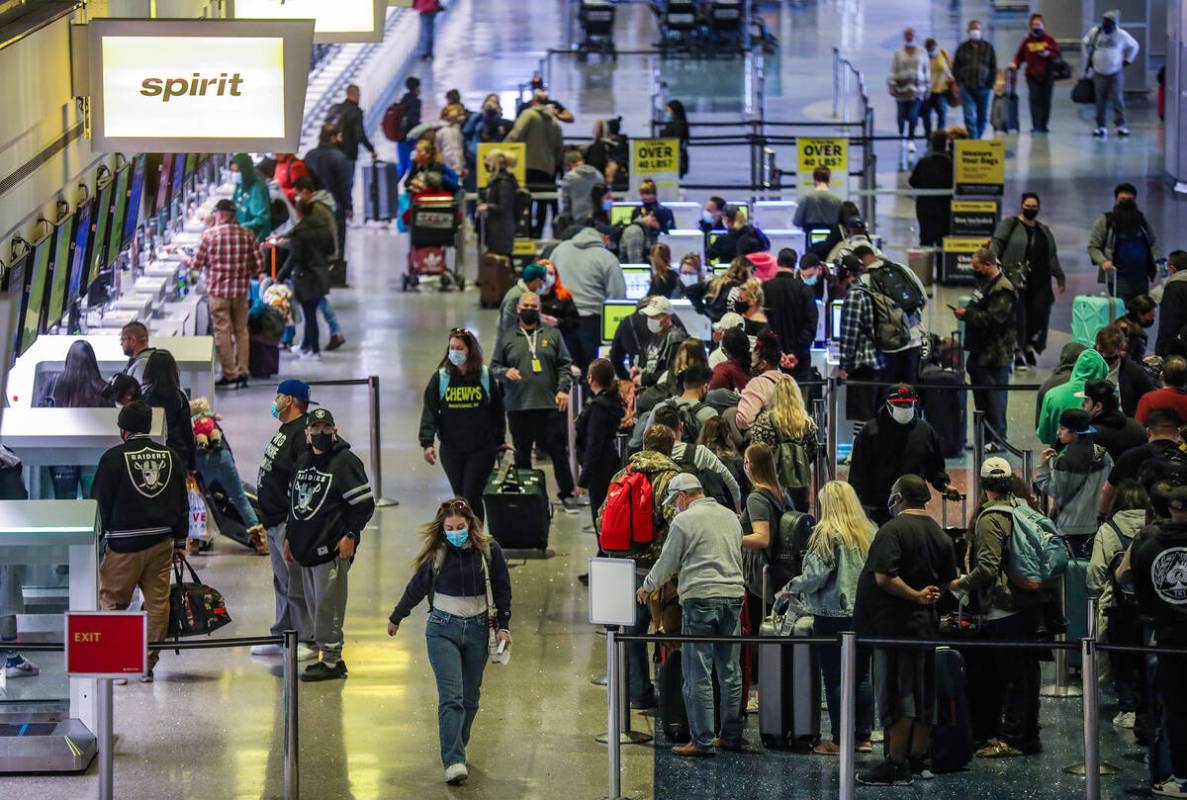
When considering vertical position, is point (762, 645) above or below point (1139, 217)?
below

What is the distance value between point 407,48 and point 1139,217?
24107 millimetres

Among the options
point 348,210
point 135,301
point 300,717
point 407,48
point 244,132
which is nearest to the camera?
point 300,717

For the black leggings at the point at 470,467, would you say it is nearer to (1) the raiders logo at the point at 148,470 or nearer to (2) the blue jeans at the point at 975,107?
(1) the raiders logo at the point at 148,470

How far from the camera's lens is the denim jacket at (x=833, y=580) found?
10672 millimetres

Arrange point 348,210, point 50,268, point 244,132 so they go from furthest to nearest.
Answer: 1. point 348,210
2. point 50,268
3. point 244,132

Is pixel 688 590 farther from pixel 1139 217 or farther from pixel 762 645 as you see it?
pixel 1139 217

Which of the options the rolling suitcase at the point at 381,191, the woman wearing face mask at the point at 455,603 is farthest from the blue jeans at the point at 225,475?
the rolling suitcase at the point at 381,191

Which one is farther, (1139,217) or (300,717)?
(1139,217)

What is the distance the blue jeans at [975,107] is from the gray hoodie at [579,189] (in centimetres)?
1082

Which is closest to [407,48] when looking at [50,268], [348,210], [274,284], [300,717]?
[348,210]

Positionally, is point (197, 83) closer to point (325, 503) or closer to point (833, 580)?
A: point (325, 503)

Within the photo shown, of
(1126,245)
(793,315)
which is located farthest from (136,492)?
(1126,245)

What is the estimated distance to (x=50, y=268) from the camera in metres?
14.4

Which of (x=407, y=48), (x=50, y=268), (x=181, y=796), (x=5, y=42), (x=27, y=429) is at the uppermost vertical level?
(x=407, y=48)
